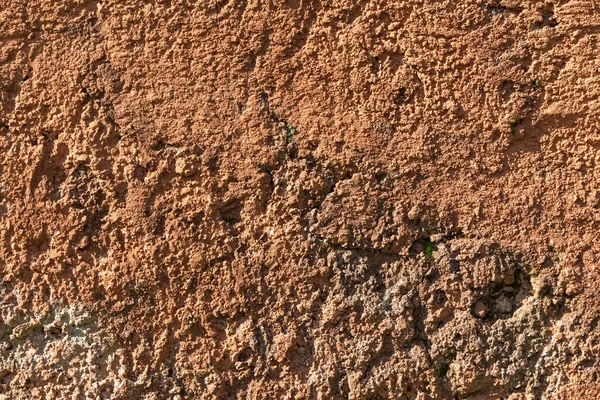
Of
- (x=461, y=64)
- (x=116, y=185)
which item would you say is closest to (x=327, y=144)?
(x=461, y=64)

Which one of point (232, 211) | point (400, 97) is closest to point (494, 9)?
point (400, 97)

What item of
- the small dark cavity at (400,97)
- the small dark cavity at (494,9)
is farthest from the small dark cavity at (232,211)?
the small dark cavity at (494,9)

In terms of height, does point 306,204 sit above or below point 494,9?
below

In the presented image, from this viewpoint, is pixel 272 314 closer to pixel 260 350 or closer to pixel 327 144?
pixel 260 350

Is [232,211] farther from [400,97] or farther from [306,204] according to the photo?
[400,97]

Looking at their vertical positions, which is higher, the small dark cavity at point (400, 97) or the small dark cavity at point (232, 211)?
the small dark cavity at point (400, 97)

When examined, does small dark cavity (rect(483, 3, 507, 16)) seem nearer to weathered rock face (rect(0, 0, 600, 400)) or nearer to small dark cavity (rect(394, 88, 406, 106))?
weathered rock face (rect(0, 0, 600, 400))

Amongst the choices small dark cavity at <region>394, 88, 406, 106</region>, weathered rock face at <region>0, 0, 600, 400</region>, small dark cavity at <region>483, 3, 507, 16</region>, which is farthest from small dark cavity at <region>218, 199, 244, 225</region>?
small dark cavity at <region>483, 3, 507, 16</region>

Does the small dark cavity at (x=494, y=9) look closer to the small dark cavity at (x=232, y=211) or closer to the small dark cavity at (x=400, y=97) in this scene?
the small dark cavity at (x=400, y=97)
